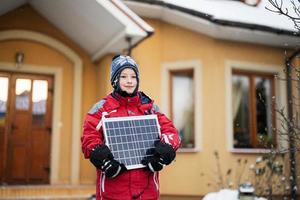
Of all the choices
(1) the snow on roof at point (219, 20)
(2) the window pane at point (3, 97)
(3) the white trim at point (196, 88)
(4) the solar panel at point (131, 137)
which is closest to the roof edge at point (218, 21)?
(1) the snow on roof at point (219, 20)

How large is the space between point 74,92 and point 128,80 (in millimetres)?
6165

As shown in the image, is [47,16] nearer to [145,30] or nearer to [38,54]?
[38,54]

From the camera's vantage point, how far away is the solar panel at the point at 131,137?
112 inches

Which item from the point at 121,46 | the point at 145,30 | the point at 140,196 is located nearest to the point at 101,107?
the point at 140,196

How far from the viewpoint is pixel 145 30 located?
24.1 ft

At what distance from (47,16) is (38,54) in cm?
86

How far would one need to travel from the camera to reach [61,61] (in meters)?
8.95

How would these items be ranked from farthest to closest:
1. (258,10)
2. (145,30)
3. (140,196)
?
(258,10), (145,30), (140,196)

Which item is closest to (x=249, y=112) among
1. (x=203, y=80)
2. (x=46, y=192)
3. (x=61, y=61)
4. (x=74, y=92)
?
(x=203, y=80)

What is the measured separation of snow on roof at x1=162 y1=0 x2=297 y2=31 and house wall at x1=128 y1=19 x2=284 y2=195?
0.62m

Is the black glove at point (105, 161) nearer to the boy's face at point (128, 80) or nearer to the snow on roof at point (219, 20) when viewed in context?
the boy's face at point (128, 80)

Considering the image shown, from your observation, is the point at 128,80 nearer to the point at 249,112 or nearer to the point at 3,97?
the point at 3,97

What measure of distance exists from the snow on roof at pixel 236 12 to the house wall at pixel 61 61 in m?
2.52

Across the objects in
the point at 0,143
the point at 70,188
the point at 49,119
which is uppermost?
the point at 49,119
